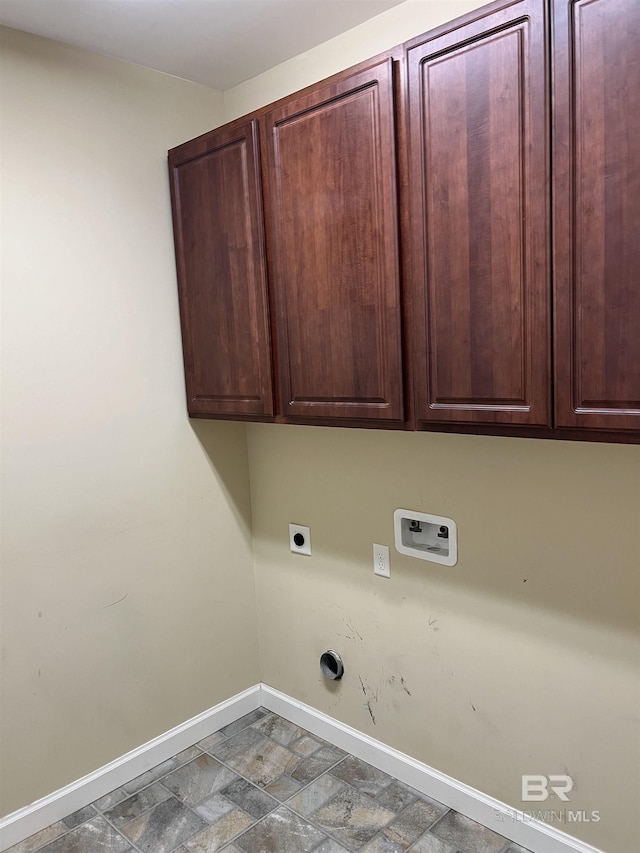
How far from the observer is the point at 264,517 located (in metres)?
2.61

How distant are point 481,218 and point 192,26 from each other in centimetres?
117

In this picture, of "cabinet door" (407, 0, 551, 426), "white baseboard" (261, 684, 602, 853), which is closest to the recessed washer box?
"cabinet door" (407, 0, 551, 426)

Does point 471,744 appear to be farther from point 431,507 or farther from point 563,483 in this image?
point 563,483

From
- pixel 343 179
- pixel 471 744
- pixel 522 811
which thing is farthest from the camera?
pixel 471 744

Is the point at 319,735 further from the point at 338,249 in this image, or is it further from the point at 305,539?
the point at 338,249

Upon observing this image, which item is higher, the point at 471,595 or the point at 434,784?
the point at 471,595

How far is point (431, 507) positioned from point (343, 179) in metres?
1.02

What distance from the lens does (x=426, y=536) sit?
2070 mm

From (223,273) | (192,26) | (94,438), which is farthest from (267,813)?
(192,26)

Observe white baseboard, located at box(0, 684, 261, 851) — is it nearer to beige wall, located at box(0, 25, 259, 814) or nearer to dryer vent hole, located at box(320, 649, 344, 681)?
beige wall, located at box(0, 25, 259, 814)

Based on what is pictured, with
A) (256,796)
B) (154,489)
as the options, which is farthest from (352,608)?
(154,489)

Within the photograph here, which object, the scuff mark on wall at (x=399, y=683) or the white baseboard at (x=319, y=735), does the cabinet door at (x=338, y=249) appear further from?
the white baseboard at (x=319, y=735)

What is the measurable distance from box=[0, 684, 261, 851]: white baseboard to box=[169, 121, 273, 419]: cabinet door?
4.03 feet

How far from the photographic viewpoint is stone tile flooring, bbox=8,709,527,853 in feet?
6.26
